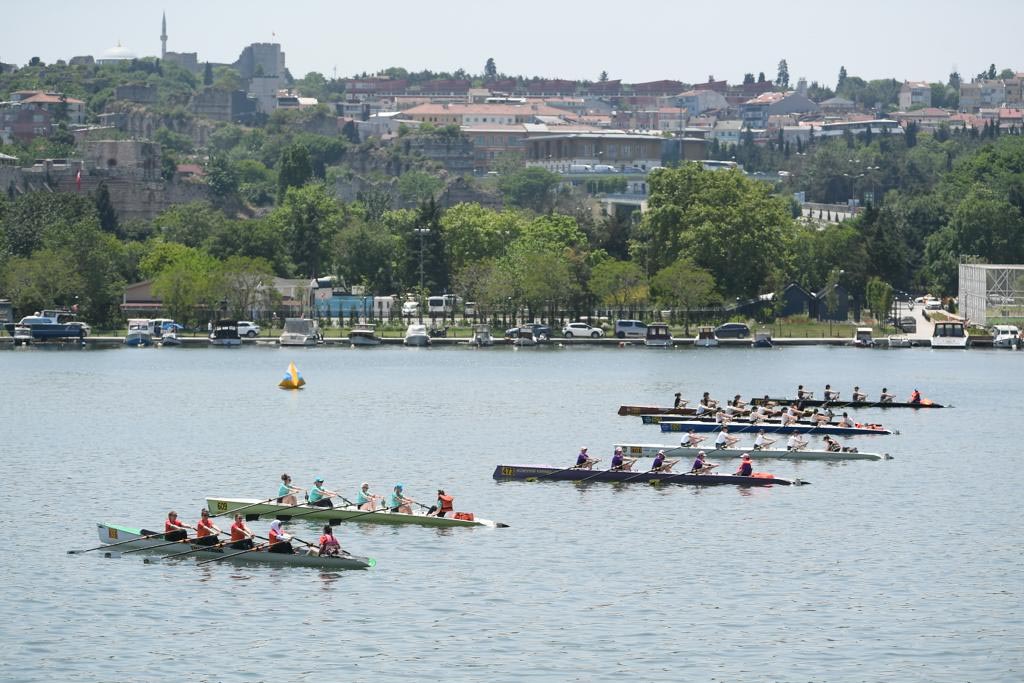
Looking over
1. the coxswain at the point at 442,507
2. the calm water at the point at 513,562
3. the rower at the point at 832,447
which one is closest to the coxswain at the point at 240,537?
the calm water at the point at 513,562

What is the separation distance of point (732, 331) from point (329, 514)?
9210 cm

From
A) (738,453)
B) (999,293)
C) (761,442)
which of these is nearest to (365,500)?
(738,453)

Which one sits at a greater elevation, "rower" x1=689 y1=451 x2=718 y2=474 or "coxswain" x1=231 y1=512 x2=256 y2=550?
"rower" x1=689 y1=451 x2=718 y2=474

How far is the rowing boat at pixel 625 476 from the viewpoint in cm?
7156

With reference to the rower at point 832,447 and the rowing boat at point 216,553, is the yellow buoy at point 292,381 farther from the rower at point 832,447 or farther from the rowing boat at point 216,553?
the rowing boat at point 216,553

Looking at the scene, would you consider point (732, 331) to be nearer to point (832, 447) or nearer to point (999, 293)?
point (999, 293)

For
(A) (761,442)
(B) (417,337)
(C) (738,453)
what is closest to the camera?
(C) (738,453)

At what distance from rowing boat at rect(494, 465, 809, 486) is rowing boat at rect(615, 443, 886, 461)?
603cm

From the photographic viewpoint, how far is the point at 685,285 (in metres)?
152

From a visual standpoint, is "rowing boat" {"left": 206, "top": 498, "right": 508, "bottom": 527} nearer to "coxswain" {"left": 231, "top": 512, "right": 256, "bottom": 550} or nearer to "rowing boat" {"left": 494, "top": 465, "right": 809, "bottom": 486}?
"coxswain" {"left": 231, "top": 512, "right": 256, "bottom": 550}

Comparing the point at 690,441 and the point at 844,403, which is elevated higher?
the point at 844,403

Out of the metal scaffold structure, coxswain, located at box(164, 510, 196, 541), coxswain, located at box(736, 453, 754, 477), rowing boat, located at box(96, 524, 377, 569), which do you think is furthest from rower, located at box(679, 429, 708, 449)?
the metal scaffold structure

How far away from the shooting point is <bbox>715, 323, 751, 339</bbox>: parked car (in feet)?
497

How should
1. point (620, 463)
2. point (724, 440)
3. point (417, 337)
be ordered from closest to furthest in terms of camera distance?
point (620, 463) < point (724, 440) < point (417, 337)
